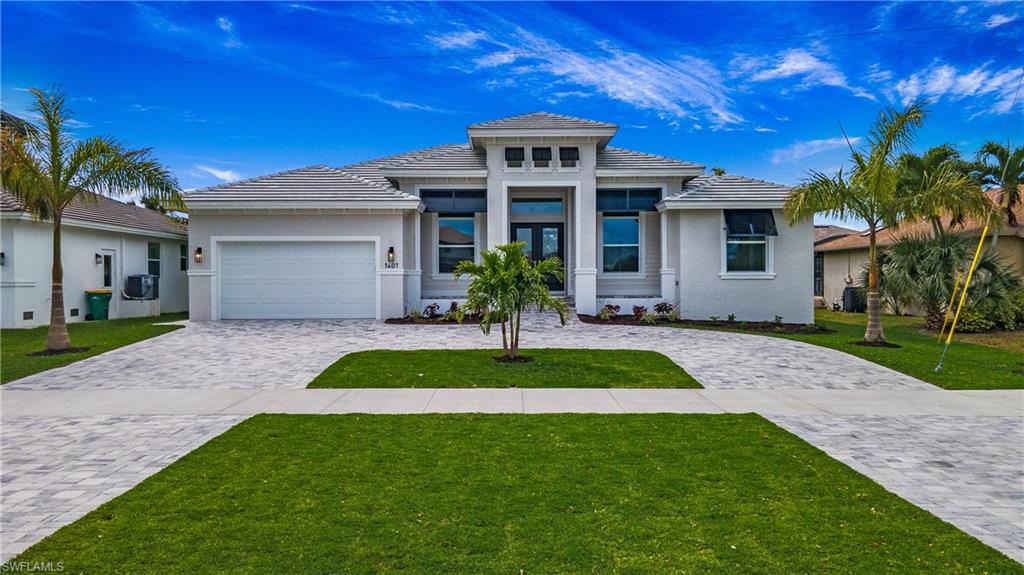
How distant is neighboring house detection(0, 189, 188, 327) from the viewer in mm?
15734

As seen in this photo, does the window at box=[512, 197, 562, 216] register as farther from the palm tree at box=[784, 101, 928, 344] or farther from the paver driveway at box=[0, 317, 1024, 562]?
the palm tree at box=[784, 101, 928, 344]

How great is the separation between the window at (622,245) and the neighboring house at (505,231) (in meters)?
0.04

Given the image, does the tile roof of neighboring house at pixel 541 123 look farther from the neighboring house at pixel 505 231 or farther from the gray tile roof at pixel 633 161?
the gray tile roof at pixel 633 161

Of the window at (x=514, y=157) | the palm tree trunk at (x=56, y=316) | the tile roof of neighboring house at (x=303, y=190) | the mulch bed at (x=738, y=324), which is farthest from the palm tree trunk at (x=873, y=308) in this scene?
the palm tree trunk at (x=56, y=316)

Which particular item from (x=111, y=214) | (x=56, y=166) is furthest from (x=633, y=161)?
(x=111, y=214)

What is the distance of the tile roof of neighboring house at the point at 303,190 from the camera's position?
647 inches

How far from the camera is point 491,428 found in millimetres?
6297

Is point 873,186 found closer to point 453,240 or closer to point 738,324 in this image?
point 738,324

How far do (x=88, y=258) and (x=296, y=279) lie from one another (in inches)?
302

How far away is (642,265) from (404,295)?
8209mm

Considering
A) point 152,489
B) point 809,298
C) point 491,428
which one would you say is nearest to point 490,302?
point 491,428

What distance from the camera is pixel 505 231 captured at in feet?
57.4

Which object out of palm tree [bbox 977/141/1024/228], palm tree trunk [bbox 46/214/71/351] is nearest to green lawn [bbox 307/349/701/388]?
palm tree trunk [bbox 46/214/71/351]

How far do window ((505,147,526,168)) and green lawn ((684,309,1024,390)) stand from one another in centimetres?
931
